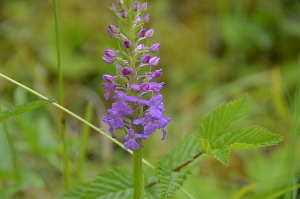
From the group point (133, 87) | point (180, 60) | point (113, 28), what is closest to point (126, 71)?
point (133, 87)

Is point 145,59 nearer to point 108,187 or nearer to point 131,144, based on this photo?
point 131,144

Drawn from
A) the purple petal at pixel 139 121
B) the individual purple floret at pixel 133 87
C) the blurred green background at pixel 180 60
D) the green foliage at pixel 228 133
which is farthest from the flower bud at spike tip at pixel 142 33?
the blurred green background at pixel 180 60

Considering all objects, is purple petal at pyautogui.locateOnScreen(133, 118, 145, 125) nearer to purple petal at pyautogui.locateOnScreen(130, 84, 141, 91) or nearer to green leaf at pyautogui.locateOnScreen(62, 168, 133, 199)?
purple petal at pyautogui.locateOnScreen(130, 84, 141, 91)

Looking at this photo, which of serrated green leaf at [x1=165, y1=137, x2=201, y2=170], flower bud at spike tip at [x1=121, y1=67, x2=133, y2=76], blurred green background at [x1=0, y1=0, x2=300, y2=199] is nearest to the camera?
flower bud at spike tip at [x1=121, y1=67, x2=133, y2=76]

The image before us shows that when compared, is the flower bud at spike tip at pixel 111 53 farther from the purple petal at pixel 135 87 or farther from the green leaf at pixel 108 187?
the green leaf at pixel 108 187

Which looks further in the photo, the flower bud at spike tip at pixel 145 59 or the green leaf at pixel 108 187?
the green leaf at pixel 108 187

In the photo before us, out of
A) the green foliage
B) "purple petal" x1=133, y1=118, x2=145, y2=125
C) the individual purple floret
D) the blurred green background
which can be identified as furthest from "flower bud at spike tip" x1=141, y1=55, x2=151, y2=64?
the blurred green background
